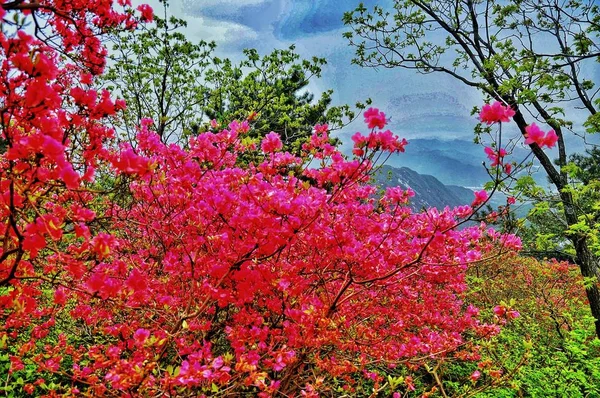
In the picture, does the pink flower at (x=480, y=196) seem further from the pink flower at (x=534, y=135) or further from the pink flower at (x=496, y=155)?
the pink flower at (x=534, y=135)

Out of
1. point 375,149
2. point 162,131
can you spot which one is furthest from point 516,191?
point 162,131

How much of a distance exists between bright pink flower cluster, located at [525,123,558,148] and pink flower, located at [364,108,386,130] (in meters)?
1.08

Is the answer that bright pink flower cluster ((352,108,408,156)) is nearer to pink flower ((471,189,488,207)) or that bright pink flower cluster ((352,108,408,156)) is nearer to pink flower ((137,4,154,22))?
pink flower ((471,189,488,207))

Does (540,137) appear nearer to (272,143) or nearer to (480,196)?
(480,196)

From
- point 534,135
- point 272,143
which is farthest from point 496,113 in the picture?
point 272,143

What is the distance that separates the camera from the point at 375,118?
254 cm

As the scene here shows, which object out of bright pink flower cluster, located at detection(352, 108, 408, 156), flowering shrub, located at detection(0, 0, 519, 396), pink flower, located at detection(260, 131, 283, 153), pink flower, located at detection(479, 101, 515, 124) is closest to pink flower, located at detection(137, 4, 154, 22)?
flowering shrub, located at detection(0, 0, 519, 396)

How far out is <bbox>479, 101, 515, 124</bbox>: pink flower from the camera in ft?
8.38

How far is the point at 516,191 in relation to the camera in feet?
21.6

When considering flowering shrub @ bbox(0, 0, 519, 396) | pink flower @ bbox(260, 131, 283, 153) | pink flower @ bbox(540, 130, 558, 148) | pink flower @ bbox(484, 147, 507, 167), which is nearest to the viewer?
flowering shrub @ bbox(0, 0, 519, 396)

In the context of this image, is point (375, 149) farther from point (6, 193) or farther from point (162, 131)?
point (162, 131)

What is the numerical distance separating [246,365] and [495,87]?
8377 millimetres

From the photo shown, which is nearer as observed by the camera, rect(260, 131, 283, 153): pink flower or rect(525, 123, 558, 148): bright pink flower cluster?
rect(525, 123, 558, 148): bright pink flower cluster

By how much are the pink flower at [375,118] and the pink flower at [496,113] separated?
2.57ft
